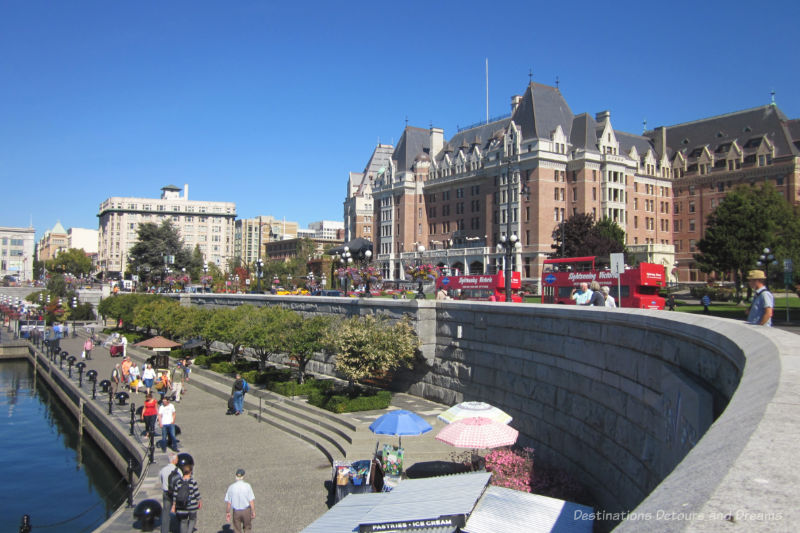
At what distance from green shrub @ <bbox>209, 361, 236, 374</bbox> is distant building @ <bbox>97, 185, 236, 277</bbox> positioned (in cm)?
12664

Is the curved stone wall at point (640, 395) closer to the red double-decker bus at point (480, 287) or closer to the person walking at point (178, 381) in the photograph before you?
the person walking at point (178, 381)

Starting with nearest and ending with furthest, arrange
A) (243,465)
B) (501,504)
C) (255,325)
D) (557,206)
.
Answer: (501,504) < (243,465) < (255,325) < (557,206)

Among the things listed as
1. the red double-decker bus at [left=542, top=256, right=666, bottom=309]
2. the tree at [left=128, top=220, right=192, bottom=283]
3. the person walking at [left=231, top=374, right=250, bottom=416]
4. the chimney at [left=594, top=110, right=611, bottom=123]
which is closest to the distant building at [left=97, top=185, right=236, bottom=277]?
the tree at [left=128, top=220, right=192, bottom=283]

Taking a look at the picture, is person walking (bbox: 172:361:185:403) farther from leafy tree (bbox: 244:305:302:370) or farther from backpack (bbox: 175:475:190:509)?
backpack (bbox: 175:475:190:509)

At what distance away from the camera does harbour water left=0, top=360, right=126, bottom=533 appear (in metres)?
18.5

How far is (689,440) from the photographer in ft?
25.1

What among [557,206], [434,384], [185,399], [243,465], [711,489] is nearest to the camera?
[711,489]

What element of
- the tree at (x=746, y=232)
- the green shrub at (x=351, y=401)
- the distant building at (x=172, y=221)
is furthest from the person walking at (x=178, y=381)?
the distant building at (x=172, y=221)

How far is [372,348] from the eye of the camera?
74.4 ft

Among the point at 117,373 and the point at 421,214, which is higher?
the point at 421,214

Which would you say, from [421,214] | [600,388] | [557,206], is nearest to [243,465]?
[600,388]

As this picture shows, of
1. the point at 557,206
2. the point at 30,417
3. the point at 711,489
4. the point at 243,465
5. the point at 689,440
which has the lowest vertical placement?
the point at 30,417

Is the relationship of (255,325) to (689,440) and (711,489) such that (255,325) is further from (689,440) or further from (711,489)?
(711,489)

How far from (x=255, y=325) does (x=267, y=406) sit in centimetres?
697
